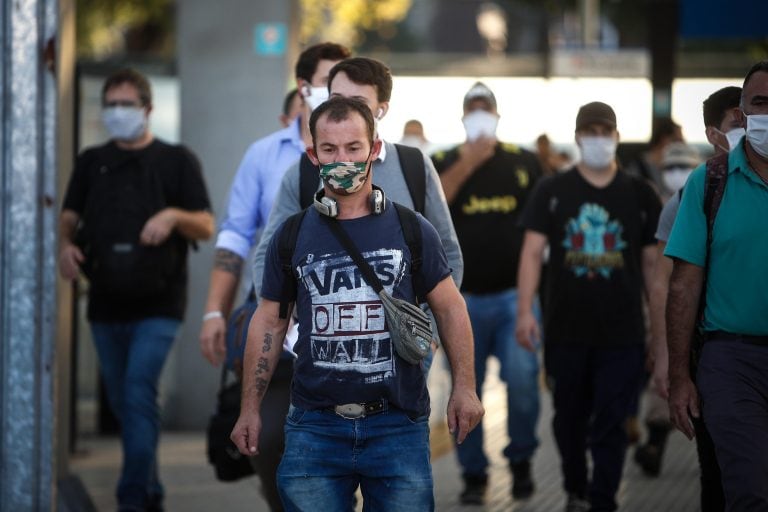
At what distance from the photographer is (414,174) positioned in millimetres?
5613

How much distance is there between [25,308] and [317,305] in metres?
1.79

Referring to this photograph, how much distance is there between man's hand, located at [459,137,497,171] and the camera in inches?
338

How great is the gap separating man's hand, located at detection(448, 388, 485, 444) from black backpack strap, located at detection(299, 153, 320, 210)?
1103mm

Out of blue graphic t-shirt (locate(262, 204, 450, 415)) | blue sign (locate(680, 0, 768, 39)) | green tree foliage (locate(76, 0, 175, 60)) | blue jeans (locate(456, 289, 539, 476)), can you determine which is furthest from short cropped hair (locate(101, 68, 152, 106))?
green tree foliage (locate(76, 0, 175, 60))

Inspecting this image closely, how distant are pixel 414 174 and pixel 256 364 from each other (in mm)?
1056

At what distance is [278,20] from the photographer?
1047 cm

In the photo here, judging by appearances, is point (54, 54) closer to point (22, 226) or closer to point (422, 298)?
point (22, 226)

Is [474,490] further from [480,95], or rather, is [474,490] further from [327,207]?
[327,207]

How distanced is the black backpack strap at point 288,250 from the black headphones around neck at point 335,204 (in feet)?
0.32

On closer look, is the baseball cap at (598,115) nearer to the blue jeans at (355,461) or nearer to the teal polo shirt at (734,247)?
the teal polo shirt at (734,247)

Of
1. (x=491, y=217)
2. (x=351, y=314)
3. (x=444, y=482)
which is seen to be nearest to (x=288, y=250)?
(x=351, y=314)

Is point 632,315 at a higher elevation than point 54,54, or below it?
below

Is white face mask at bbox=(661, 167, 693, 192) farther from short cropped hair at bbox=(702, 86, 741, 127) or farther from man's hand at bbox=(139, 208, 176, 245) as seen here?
man's hand at bbox=(139, 208, 176, 245)

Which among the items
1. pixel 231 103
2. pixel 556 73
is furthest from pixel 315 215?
pixel 556 73
